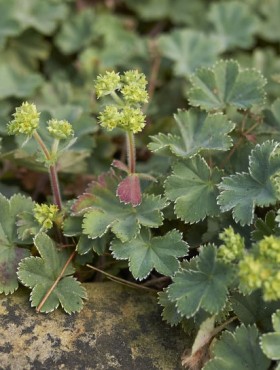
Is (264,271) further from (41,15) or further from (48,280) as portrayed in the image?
(41,15)

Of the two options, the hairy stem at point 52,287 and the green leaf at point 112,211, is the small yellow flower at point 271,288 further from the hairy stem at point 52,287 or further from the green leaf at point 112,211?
the hairy stem at point 52,287

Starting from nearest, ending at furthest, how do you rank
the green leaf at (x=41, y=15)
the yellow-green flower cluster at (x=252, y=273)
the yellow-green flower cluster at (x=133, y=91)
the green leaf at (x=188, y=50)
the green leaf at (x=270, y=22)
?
the yellow-green flower cluster at (x=252, y=273), the yellow-green flower cluster at (x=133, y=91), the green leaf at (x=188, y=50), the green leaf at (x=41, y=15), the green leaf at (x=270, y=22)

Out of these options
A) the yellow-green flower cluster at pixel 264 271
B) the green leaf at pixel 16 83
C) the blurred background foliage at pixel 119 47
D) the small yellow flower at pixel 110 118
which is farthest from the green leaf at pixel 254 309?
the green leaf at pixel 16 83

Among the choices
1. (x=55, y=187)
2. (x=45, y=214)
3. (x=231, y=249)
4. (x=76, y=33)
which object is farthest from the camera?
(x=76, y=33)

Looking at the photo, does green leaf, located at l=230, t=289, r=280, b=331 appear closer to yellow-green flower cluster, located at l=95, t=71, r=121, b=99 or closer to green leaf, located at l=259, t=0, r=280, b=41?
yellow-green flower cluster, located at l=95, t=71, r=121, b=99

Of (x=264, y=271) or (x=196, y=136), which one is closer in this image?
(x=264, y=271)

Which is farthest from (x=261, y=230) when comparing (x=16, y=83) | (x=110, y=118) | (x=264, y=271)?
(x=16, y=83)
